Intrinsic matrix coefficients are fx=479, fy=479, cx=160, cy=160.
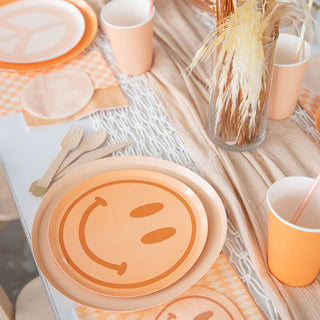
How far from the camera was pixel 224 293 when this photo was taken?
Result: 0.61 m

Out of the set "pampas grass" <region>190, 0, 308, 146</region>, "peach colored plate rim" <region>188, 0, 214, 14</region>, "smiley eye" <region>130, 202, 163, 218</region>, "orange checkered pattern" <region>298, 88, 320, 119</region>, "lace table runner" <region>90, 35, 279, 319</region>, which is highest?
"pampas grass" <region>190, 0, 308, 146</region>

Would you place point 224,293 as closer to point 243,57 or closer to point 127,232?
point 127,232

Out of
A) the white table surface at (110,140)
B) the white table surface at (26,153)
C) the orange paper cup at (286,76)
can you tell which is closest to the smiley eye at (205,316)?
the white table surface at (110,140)

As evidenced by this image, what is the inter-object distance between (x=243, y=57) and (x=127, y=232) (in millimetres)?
287

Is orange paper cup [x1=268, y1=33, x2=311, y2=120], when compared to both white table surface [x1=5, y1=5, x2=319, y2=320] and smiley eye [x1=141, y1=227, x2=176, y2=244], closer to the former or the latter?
white table surface [x1=5, y1=5, x2=319, y2=320]

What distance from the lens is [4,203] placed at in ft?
3.61

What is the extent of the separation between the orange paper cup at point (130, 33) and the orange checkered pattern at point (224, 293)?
0.45 m

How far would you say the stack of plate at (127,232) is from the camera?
61 centimetres

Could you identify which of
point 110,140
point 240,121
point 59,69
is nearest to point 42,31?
point 59,69

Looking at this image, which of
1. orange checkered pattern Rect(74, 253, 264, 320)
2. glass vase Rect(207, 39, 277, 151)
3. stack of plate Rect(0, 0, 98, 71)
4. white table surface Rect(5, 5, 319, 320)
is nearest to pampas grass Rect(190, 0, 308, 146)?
glass vase Rect(207, 39, 277, 151)

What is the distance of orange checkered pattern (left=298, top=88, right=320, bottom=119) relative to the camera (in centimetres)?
86

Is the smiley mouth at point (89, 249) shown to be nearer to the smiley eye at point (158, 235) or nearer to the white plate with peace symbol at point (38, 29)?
the smiley eye at point (158, 235)

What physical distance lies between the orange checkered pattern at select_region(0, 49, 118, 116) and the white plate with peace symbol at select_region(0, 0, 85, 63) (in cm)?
3

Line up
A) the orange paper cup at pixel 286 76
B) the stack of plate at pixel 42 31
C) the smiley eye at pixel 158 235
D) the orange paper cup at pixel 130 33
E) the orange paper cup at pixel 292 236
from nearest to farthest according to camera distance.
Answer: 1. the orange paper cup at pixel 292 236
2. the smiley eye at pixel 158 235
3. the orange paper cup at pixel 286 76
4. the orange paper cup at pixel 130 33
5. the stack of plate at pixel 42 31
